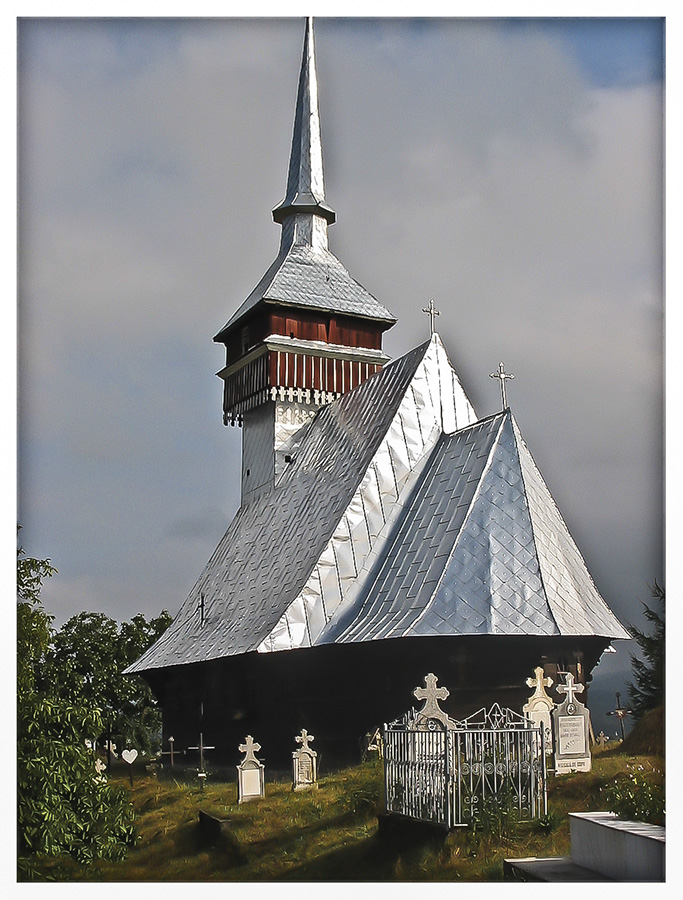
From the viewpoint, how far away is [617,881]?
32.6ft

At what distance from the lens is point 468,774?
1069cm

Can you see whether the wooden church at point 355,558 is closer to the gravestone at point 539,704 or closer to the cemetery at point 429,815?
the gravestone at point 539,704

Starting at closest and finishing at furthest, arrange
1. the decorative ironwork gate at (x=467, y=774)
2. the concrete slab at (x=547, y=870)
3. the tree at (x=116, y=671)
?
the concrete slab at (x=547, y=870)
the decorative ironwork gate at (x=467, y=774)
the tree at (x=116, y=671)

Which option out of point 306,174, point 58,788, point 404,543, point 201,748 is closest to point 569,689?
point 404,543

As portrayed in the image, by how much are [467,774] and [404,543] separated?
4.91 m

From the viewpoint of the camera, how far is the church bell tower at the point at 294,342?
2050 cm

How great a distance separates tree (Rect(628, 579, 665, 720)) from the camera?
13.5m

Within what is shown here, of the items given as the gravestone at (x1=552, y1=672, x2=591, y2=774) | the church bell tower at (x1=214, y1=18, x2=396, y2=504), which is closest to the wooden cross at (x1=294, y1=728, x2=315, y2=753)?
the gravestone at (x1=552, y1=672, x2=591, y2=774)

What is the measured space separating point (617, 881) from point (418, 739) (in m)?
2.25

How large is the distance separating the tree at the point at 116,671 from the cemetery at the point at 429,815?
33.8ft

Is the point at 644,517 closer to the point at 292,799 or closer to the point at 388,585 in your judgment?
the point at 388,585

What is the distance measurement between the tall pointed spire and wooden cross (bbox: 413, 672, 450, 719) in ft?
39.0

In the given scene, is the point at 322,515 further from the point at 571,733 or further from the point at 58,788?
the point at 58,788

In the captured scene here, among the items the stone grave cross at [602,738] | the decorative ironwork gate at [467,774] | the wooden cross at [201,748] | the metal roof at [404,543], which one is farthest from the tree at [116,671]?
the decorative ironwork gate at [467,774]
